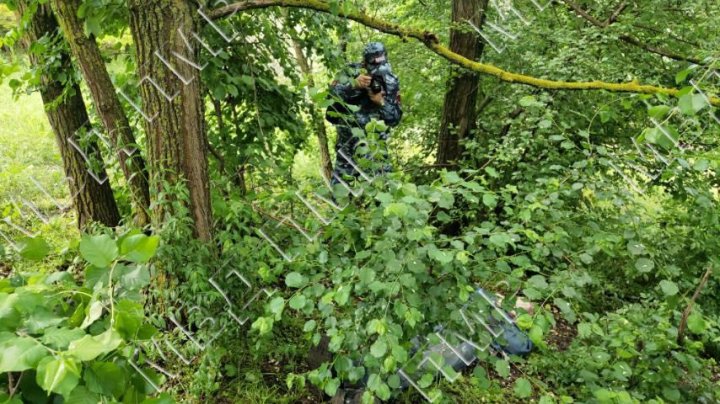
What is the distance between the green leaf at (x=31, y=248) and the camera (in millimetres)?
939

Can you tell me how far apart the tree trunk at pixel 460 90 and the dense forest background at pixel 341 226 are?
0.7 inches

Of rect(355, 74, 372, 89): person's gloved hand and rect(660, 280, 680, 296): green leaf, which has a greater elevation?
rect(355, 74, 372, 89): person's gloved hand

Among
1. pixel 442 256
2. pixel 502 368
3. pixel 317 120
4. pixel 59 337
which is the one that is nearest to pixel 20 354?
pixel 59 337

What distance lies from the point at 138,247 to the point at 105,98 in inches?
93.8

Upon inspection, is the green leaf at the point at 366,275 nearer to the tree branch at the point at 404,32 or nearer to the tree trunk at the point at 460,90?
the tree branch at the point at 404,32

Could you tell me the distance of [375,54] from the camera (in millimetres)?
3678

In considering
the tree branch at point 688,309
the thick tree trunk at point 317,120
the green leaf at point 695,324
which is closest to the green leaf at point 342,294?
the green leaf at point 695,324

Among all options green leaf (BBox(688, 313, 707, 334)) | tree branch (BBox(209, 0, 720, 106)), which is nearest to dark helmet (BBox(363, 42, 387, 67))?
tree branch (BBox(209, 0, 720, 106))

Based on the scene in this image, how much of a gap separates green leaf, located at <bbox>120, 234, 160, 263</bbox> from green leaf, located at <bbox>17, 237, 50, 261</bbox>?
212 mm

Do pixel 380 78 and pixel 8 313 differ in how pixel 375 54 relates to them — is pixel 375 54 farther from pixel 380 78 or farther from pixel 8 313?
pixel 8 313

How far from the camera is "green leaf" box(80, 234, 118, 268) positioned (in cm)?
86

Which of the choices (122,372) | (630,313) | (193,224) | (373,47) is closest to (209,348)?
(193,224)

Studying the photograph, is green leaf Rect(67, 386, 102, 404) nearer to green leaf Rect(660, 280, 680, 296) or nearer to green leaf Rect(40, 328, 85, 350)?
green leaf Rect(40, 328, 85, 350)

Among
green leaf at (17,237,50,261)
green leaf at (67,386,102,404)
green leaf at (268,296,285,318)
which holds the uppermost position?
green leaf at (17,237,50,261)
